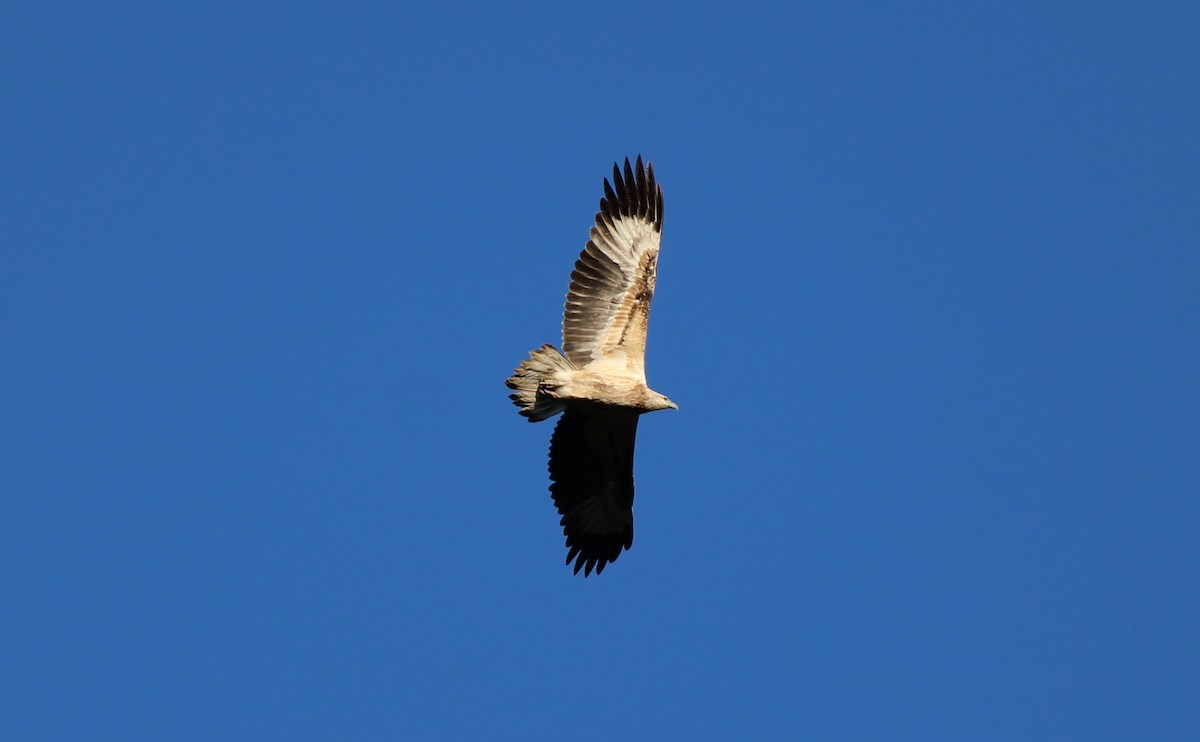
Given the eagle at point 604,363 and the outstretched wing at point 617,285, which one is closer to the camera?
the eagle at point 604,363

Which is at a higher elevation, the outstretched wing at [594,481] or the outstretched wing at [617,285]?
the outstretched wing at [617,285]

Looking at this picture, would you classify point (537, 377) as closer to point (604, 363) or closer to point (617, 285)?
point (604, 363)

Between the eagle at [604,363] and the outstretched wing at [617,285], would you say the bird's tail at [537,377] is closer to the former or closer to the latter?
the eagle at [604,363]

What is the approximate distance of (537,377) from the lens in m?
13.7

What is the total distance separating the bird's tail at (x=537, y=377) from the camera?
13.7 meters

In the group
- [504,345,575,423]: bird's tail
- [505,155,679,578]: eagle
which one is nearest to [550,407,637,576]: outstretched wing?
[505,155,679,578]: eagle

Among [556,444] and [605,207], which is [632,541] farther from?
[605,207]

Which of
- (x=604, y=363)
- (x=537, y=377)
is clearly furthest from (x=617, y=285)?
(x=537, y=377)

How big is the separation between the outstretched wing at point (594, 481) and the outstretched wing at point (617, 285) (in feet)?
1.98

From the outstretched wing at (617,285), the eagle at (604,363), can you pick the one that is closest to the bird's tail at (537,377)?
the eagle at (604,363)

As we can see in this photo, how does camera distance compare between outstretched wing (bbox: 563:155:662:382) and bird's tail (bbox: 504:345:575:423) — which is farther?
outstretched wing (bbox: 563:155:662:382)

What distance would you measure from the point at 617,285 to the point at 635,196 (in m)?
1.02

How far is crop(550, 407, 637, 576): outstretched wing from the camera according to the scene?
14.4m

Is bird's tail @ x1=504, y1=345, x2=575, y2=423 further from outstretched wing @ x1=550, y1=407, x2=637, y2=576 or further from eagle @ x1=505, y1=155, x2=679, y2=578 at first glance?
outstretched wing @ x1=550, y1=407, x2=637, y2=576
